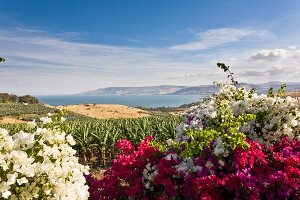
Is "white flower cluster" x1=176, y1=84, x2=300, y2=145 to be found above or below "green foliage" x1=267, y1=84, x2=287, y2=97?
below

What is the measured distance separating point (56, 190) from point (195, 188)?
8.91ft

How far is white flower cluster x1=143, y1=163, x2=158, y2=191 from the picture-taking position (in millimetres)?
8531

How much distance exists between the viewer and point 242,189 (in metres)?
7.27

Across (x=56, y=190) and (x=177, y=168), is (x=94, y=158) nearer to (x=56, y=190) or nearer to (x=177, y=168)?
(x=177, y=168)

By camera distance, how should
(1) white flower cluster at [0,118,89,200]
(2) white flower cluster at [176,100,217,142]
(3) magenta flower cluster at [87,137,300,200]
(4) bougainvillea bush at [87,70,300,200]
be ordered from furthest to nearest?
1. (2) white flower cluster at [176,100,217,142]
2. (4) bougainvillea bush at [87,70,300,200]
3. (3) magenta flower cluster at [87,137,300,200]
4. (1) white flower cluster at [0,118,89,200]

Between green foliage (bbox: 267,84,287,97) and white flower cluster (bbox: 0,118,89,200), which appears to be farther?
green foliage (bbox: 267,84,287,97)

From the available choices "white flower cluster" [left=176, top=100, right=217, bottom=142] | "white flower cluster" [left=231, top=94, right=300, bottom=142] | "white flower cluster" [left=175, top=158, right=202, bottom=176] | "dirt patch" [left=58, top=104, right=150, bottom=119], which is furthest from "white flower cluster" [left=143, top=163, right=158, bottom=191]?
"dirt patch" [left=58, top=104, right=150, bottom=119]

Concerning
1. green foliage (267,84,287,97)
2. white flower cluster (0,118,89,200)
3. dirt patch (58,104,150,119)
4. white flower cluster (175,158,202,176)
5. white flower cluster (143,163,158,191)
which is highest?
green foliage (267,84,287,97)

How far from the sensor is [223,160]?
307 inches

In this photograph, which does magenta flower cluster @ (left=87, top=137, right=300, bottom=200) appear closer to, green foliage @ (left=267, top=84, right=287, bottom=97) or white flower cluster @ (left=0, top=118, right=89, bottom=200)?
green foliage @ (left=267, top=84, right=287, bottom=97)

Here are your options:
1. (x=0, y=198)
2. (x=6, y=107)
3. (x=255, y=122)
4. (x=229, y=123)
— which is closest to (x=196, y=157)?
(x=229, y=123)

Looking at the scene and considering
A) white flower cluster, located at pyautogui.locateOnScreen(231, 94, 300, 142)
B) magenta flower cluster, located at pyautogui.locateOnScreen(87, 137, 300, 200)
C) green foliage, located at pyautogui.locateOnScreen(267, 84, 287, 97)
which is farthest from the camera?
green foliage, located at pyautogui.locateOnScreen(267, 84, 287, 97)

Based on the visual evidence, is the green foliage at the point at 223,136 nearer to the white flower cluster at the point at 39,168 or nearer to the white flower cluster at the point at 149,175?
the white flower cluster at the point at 149,175

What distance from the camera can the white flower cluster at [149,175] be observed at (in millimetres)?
8531
